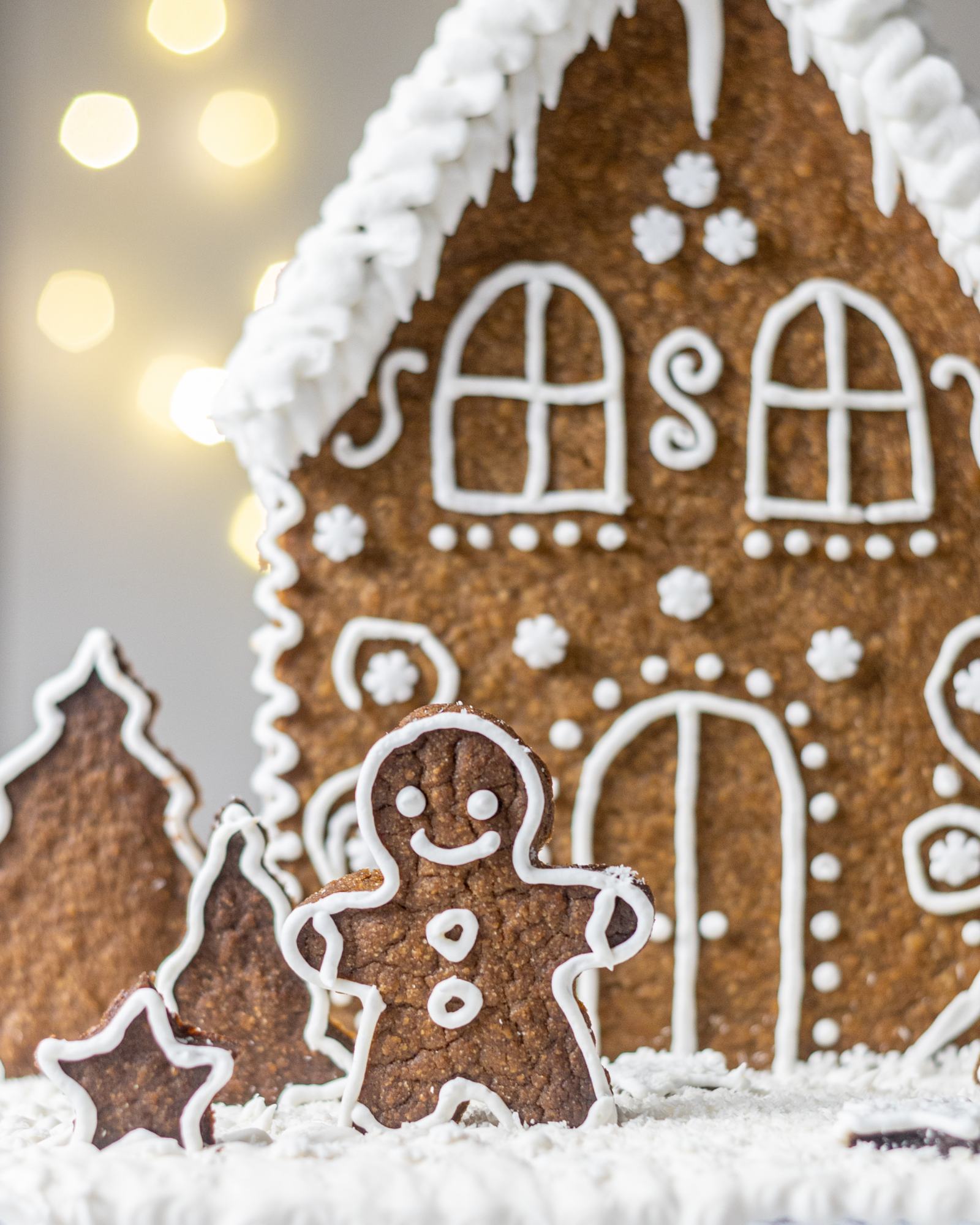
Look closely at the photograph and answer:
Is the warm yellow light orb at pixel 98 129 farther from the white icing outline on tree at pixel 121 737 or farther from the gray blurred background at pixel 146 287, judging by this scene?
the white icing outline on tree at pixel 121 737

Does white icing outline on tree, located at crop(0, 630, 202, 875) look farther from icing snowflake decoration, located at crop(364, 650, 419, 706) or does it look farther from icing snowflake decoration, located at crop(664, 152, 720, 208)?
icing snowflake decoration, located at crop(664, 152, 720, 208)

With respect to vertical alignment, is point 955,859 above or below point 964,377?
below

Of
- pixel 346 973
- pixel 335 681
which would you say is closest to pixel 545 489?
pixel 335 681

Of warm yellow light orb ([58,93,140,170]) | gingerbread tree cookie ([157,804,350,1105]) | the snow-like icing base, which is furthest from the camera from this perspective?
warm yellow light orb ([58,93,140,170])

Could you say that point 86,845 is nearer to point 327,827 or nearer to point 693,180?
point 327,827

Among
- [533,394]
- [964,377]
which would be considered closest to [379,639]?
[533,394]

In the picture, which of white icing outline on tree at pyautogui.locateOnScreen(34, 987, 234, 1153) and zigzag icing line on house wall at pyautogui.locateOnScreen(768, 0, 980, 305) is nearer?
white icing outline on tree at pyautogui.locateOnScreen(34, 987, 234, 1153)

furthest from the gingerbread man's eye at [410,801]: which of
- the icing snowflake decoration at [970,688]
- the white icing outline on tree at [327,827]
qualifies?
the icing snowflake decoration at [970,688]

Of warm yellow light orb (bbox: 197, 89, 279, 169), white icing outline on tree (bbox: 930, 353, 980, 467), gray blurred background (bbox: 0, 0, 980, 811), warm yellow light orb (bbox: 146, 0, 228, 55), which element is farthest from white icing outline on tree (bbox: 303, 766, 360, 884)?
warm yellow light orb (bbox: 146, 0, 228, 55)
